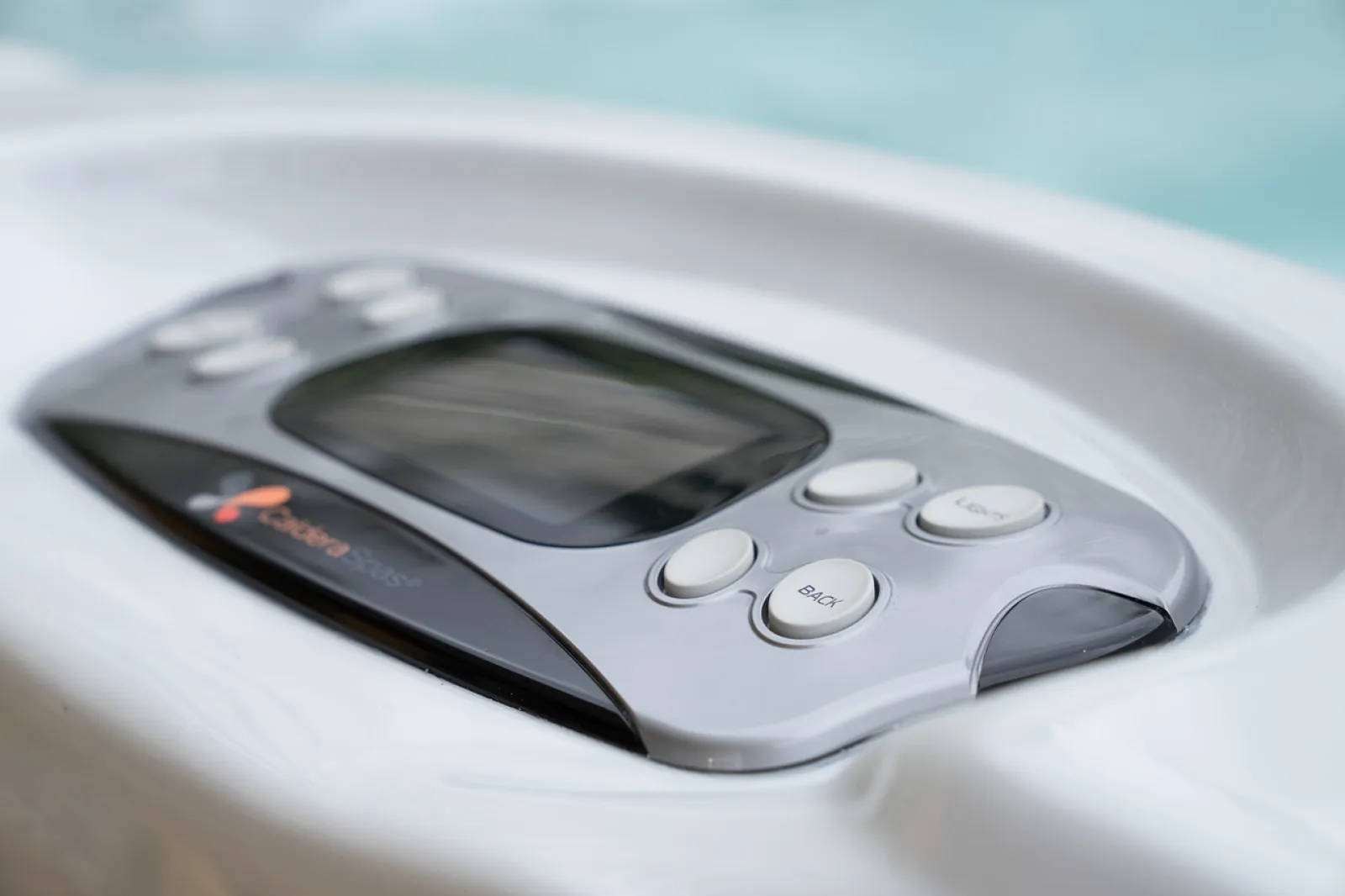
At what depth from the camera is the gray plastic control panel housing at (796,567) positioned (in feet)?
0.80

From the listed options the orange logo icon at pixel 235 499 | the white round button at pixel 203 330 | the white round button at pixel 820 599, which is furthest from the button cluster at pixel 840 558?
the white round button at pixel 203 330

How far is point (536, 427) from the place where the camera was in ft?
1.19

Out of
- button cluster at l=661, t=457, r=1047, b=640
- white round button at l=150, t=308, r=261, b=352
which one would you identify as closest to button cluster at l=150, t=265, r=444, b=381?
white round button at l=150, t=308, r=261, b=352

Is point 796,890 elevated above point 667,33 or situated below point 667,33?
below

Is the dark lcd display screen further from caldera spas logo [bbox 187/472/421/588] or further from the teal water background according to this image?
the teal water background

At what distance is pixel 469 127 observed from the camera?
0.55 m

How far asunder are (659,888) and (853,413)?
0.18 m

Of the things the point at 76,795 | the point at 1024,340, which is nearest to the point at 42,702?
the point at 76,795

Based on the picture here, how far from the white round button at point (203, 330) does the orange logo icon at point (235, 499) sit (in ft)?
0.34

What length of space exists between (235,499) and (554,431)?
0.09m

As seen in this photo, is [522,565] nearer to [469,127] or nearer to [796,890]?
[796,890]

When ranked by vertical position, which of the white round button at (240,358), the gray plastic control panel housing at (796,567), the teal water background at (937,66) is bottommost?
the gray plastic control panel housing at (796,567)

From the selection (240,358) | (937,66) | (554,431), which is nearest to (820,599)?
(554,431)

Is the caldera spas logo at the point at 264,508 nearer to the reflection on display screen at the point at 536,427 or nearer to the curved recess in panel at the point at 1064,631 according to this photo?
the reflection on display screen at the point at 536,427
